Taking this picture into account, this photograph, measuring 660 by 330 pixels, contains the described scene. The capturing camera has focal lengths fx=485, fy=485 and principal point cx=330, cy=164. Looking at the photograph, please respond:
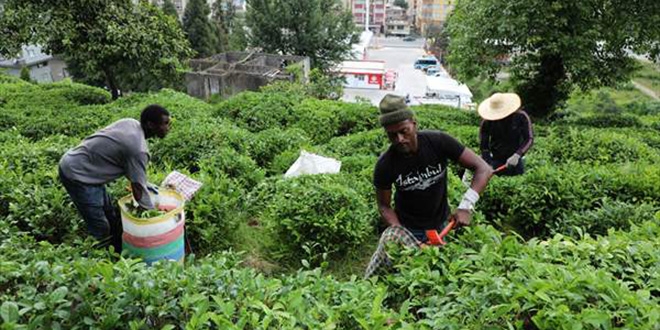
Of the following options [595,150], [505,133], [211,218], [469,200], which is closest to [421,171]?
[469,200]

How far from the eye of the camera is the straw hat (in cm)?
568

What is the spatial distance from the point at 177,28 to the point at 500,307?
1239cm

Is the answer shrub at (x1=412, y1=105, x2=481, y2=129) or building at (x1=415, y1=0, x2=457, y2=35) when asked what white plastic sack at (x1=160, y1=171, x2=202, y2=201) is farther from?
building at (x1=415, y1=0, x2=457, y2=35)

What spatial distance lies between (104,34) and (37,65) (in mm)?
26427

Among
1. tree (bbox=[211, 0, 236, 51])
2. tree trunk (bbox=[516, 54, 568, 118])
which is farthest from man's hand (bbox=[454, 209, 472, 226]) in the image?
tree (bbox=[211, 0, 236, 51])

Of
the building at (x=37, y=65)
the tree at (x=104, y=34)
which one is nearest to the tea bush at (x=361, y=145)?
the tree at (x=104, y=34)

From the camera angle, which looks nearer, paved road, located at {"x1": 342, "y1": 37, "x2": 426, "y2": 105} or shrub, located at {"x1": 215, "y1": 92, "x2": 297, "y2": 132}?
shrub, located at {"x1": 215, "y1": 92, "x2": 297, "y2": 132}

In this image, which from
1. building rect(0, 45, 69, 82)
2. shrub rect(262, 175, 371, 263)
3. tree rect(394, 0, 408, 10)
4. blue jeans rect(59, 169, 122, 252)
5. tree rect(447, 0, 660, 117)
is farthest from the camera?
tree rect(394, 0, 408, 10)

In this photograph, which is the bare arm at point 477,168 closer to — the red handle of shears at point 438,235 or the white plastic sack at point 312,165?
the red handle of shears at point 438,235

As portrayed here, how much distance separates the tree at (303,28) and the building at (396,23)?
157 ft

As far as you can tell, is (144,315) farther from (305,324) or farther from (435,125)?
(435,125)

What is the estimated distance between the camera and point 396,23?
73688mm

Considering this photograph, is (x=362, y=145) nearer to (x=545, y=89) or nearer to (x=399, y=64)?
(x=545, y=89)

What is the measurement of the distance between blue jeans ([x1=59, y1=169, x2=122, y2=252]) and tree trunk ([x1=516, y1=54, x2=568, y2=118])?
11554 mm
